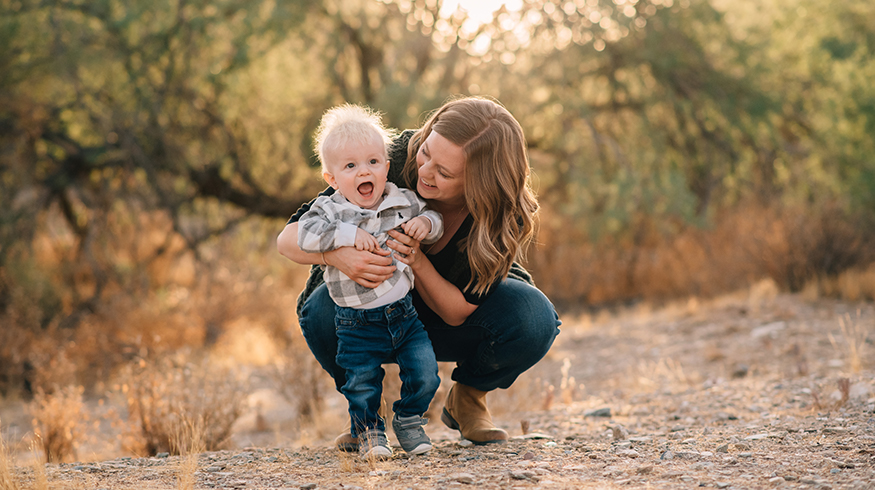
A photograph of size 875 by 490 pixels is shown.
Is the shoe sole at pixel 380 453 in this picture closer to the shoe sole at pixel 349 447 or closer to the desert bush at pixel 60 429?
the shoe sole at pixel 349 447

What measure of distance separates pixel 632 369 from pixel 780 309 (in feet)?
6.11

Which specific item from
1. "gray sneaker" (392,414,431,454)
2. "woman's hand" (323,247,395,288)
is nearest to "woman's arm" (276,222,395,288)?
"woman's hand" (323,247,395,288)

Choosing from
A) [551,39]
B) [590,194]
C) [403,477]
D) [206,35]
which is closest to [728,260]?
[590,194]

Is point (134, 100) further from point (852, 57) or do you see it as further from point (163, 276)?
point (852, 57)

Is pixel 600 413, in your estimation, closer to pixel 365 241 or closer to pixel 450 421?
pixel 450 421

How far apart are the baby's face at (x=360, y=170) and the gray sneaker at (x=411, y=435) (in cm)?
82

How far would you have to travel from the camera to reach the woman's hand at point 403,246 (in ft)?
8.84

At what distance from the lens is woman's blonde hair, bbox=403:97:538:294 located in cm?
277

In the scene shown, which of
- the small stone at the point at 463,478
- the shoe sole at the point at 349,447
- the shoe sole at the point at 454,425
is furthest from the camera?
the shoe sole at the point at 454,425

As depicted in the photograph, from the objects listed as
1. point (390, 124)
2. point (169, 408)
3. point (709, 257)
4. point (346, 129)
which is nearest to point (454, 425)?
point (346, 129)

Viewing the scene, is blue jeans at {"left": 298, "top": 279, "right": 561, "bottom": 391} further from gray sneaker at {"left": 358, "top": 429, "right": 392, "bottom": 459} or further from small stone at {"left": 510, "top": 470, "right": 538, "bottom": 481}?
small stone at {"left": 510, "top": 470, "right": 538, "bottom": 481}

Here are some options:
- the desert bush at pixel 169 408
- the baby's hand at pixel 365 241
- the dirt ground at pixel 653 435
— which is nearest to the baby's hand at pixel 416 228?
the baby's hand at pixel 365 241

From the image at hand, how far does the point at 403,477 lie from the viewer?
97.3 inches

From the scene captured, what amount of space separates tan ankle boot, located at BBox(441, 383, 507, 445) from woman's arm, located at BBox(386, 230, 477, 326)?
39 centimetres
